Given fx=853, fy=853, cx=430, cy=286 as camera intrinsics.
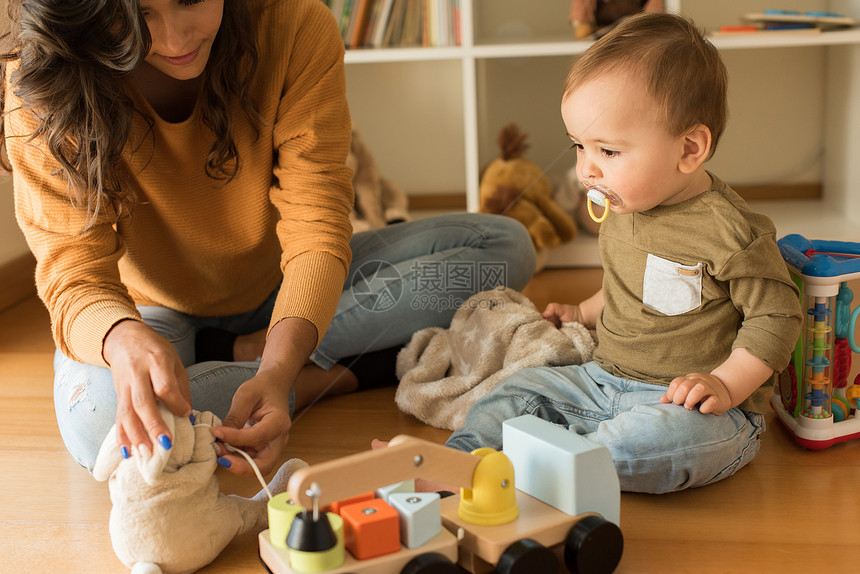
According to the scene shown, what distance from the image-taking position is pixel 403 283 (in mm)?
1227

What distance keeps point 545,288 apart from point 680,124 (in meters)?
0.81

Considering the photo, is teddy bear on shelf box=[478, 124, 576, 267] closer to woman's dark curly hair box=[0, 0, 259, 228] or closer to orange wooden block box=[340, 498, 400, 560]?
woman's dark curly hair box=[0, 0, 259, 228]

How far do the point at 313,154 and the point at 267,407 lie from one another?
14.1 inches

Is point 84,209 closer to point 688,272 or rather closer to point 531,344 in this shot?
point 531,344

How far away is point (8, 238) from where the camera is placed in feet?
5.86

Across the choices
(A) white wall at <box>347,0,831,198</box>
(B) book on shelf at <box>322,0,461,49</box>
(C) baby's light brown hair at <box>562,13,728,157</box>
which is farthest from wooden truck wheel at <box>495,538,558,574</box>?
(A) white wall at <box>347,0,831,198</box>

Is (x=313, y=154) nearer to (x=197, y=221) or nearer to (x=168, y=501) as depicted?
(x=197, y=221)

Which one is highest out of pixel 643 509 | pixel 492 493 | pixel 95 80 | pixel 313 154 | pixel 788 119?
pixel 95 80

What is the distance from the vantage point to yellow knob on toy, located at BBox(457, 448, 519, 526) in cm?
71

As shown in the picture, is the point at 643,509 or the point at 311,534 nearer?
the point at 311,534

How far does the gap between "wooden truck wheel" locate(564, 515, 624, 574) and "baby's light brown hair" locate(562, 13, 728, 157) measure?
16.5 inches

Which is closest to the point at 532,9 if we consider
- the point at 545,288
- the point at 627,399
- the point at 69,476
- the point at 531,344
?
the point at 545,288

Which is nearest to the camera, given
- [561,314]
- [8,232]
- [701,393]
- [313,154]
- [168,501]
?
[168,501]

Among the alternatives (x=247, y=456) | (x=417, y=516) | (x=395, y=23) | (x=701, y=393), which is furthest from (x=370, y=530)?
(x=395, y=23)
